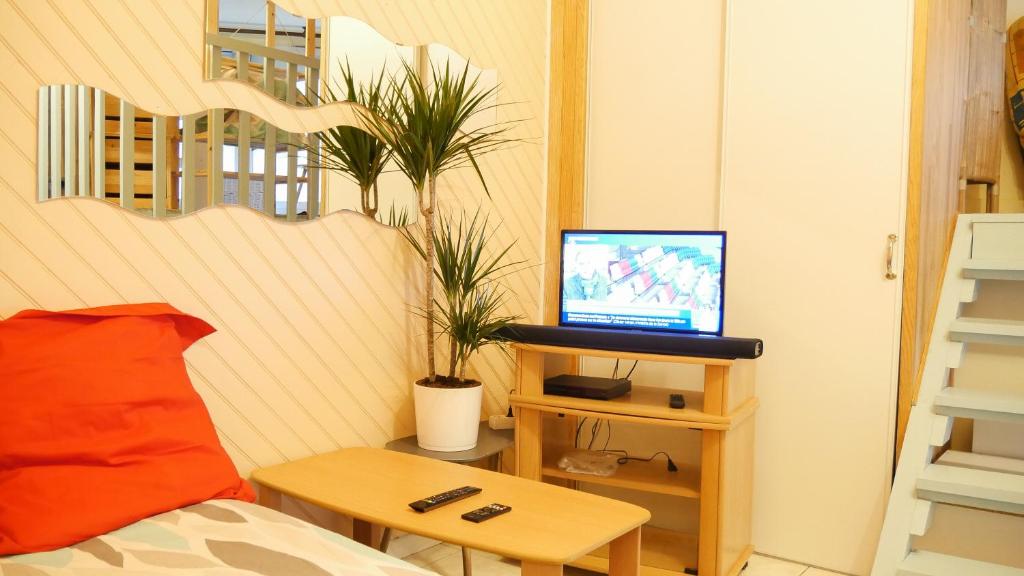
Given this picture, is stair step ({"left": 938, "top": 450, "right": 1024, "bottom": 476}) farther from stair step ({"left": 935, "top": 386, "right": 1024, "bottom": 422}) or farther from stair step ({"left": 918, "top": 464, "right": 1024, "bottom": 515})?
stair step ({"left": 935, "top": 386, "right": 1024, "bottom": 422})

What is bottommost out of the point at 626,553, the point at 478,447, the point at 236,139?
the point at 626,553

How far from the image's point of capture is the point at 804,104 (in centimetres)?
330

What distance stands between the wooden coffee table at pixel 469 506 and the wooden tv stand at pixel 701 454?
0.61m

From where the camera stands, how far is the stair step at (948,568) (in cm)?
259

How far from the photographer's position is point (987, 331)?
9.77 ft

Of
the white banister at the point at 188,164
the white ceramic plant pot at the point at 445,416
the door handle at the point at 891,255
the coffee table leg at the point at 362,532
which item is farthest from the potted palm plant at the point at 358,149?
the door handle at the point at 891,255

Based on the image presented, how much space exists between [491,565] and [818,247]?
1737 mm

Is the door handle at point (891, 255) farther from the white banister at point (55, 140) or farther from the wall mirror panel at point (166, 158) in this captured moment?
the white banister at point (55, 140)

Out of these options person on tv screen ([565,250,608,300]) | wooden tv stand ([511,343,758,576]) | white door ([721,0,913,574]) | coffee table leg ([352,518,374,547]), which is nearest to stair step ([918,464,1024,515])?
white door ([721,0,913,574])

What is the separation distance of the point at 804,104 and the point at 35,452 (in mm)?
2831

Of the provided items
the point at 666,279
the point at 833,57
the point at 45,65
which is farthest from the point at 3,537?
the point at 833,57

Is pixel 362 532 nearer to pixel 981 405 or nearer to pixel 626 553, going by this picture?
pixel 626 553

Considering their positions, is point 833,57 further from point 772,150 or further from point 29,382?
point 29,382

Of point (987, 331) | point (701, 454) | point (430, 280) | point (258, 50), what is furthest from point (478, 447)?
point (987, 331)
